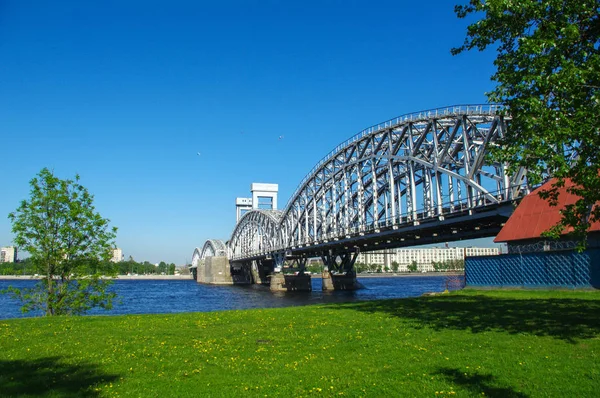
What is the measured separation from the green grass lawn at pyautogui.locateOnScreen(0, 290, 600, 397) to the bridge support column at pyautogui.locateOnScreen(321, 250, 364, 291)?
90572 millimetres

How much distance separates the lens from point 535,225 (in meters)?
35.2

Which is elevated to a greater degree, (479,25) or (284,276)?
(479,25)

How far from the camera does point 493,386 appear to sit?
360 inches

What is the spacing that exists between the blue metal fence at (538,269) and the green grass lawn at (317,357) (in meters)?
11.2

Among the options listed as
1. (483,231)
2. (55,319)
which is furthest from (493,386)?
(483,231)

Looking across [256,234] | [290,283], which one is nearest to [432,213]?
[290,283]

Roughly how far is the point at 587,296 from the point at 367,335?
16.7 metres

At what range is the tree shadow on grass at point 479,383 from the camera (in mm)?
8711

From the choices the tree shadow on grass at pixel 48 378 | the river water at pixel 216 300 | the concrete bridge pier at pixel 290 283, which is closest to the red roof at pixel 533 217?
the river water at pixel 216 300

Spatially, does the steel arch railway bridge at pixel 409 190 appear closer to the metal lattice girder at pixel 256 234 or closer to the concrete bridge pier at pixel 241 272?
the metal lattice girder at pixel 256 234

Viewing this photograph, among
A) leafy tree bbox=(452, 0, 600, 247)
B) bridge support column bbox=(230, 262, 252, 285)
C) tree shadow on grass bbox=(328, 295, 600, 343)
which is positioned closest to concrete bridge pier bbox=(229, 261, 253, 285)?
bridge support column bbox=(230, 262, 252, 285)

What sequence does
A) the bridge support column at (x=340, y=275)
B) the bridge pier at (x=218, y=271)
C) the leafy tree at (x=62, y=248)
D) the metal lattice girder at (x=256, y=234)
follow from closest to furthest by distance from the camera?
1. the leafy tree at (x=62, y=248)
2. the bridge support column at (x=340, y=275)
3. the metal lattice girder at (x=256, y=234)
4. the bridge pier at (x=218, y=271)

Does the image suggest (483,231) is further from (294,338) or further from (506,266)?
(294,338)

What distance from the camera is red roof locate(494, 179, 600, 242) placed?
33.8 m
